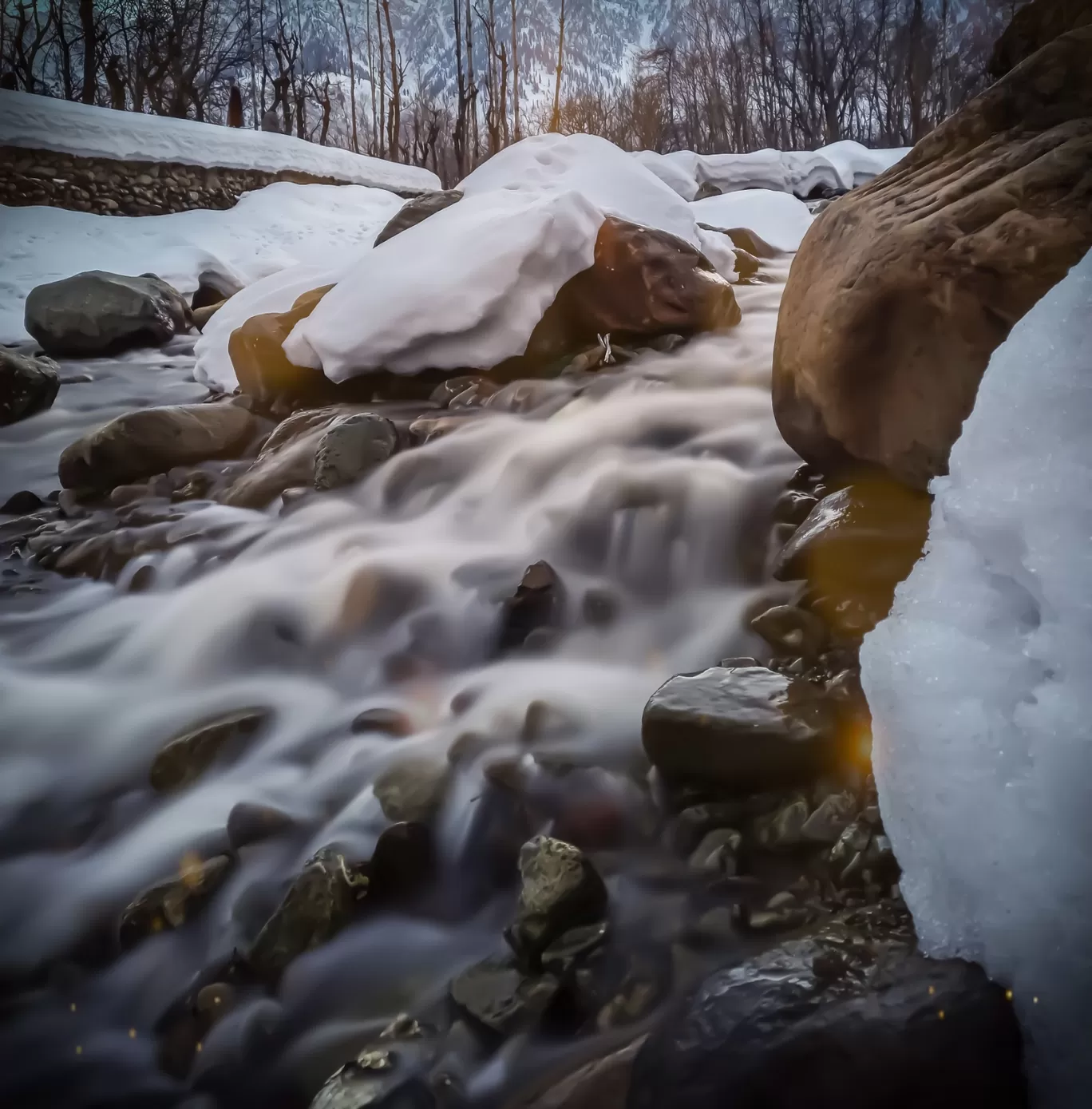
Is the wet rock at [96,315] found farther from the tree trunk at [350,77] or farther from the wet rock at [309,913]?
the tree trunk at [350,77]

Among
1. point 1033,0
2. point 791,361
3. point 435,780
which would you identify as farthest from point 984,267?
point 435,780

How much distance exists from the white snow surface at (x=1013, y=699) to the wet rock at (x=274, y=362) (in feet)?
11.0

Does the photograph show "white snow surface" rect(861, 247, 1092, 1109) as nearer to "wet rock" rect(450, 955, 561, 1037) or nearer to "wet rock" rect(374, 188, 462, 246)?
"wet rock" rect(450, 955, 561, 1037)

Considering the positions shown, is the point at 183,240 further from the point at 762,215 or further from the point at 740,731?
the point at 740,731

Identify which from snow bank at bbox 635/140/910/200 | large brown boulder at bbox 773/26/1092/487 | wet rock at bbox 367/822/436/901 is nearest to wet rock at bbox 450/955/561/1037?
wet rock at bbox 367/822/436/901

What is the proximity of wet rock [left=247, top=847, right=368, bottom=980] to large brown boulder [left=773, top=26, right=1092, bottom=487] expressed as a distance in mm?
1412

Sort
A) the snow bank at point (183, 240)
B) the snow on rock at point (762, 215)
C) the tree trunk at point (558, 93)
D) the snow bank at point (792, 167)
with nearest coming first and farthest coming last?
the snow on rock at point (762, 215), the snow bank at point (183, 240), the snow bank at point (792, 167), the tree trunk at point (558, 93)

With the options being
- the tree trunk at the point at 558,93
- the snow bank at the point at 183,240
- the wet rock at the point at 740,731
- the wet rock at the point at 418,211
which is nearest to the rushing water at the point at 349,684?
the wet rock at the point at 740,731

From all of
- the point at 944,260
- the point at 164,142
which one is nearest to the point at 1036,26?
the point at 944,260

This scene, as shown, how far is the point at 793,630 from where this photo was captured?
5.44 feet

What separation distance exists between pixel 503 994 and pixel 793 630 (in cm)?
98

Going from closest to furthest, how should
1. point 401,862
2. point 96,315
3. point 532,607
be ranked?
point 401,862 → point 532,607 → point 96,315

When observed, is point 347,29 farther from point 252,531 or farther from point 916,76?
point 252,531

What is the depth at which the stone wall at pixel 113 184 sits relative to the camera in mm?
8203
